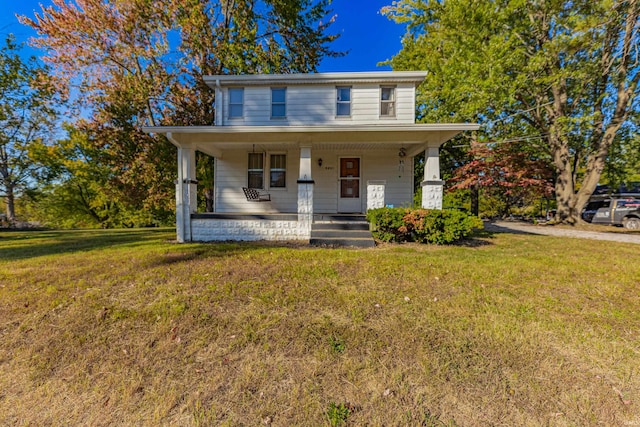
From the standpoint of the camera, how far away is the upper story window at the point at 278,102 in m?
9.27

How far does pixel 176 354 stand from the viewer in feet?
7.81

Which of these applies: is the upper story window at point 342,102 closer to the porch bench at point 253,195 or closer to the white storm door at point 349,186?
the white storm door at point 349,186

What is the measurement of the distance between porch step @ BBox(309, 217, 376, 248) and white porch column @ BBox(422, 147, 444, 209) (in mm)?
1949

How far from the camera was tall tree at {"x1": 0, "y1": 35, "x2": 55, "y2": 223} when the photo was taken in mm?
12703

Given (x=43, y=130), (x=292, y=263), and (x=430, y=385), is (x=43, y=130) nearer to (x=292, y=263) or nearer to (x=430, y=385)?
(x=292, y=263)

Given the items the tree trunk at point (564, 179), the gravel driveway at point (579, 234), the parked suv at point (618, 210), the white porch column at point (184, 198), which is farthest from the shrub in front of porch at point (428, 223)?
the parked suv at point (618, 210)

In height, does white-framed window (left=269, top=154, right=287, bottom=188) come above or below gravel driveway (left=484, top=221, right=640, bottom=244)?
above

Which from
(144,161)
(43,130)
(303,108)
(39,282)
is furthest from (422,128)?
(43,130)

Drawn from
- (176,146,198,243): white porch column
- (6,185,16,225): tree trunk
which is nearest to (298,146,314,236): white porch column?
(176,146,198,243): white porch column

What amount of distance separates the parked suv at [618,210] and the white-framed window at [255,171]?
15367 mm

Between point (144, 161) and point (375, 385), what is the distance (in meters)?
13.3

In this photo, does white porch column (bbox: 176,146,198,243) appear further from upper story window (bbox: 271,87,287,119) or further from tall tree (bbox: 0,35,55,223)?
tall tree (bbox: 0,35,55,223)

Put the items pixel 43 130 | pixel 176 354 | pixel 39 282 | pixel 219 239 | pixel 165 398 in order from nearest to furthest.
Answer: pixel 165 398, pixel 176 354, pixel 39 282, pixel 219 239, pixel 43 130

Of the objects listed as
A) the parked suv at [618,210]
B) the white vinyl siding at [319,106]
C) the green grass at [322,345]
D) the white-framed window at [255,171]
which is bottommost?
the green grass at [322,345]
